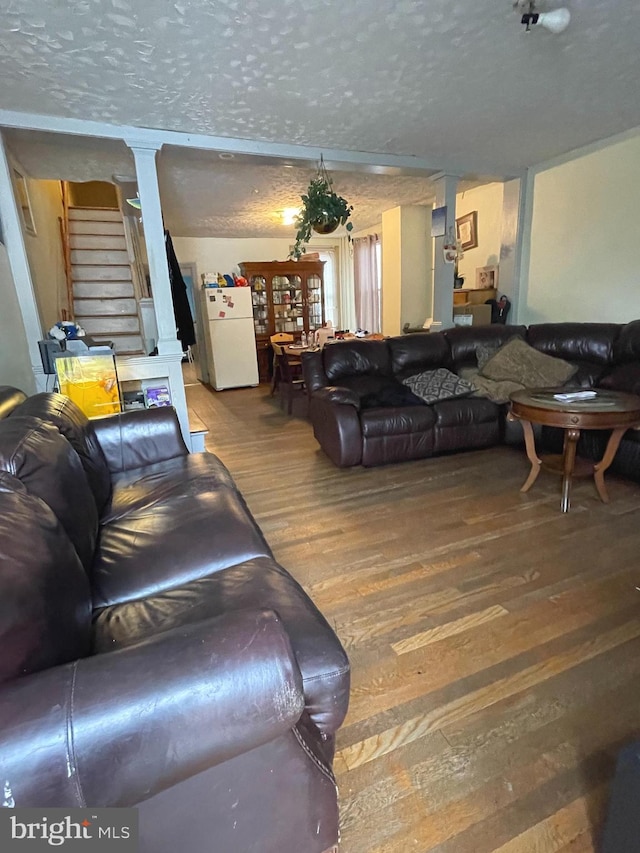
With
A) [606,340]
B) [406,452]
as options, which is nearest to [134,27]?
[406,452]

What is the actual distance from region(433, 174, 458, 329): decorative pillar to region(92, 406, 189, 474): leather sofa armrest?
3272mm

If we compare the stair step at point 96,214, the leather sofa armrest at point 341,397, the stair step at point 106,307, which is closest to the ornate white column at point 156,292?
the leather sofa armrest at point 341,397

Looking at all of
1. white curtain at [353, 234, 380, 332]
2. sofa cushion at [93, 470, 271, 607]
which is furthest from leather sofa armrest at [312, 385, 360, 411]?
white curtain at [353, 234, 380, 332]

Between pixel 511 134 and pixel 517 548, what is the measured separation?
3.33 m

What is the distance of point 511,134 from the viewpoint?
3.41 meters

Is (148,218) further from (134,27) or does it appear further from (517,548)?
(517,548)

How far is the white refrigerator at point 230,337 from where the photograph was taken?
21.0 feet

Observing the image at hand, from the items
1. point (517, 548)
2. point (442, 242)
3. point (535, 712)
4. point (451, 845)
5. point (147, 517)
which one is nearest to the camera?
point (451, 845)

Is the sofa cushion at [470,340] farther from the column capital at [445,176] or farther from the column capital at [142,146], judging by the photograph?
the column capital at [142,146]

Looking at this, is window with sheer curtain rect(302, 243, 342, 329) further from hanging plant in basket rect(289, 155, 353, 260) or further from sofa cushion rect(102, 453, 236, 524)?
sofa cushion rect(102, 453, 236, 524)

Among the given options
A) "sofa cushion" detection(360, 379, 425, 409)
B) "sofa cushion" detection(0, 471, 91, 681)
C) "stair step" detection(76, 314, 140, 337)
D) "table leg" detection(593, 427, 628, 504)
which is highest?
"stair step" detection(76, 314, 140, 337)

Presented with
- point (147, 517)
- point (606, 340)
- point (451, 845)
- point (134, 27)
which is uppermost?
point (134, 27)

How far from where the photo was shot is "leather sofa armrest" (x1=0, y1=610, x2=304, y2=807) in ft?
1.85

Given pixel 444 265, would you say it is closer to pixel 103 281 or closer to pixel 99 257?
pixel 103 281
